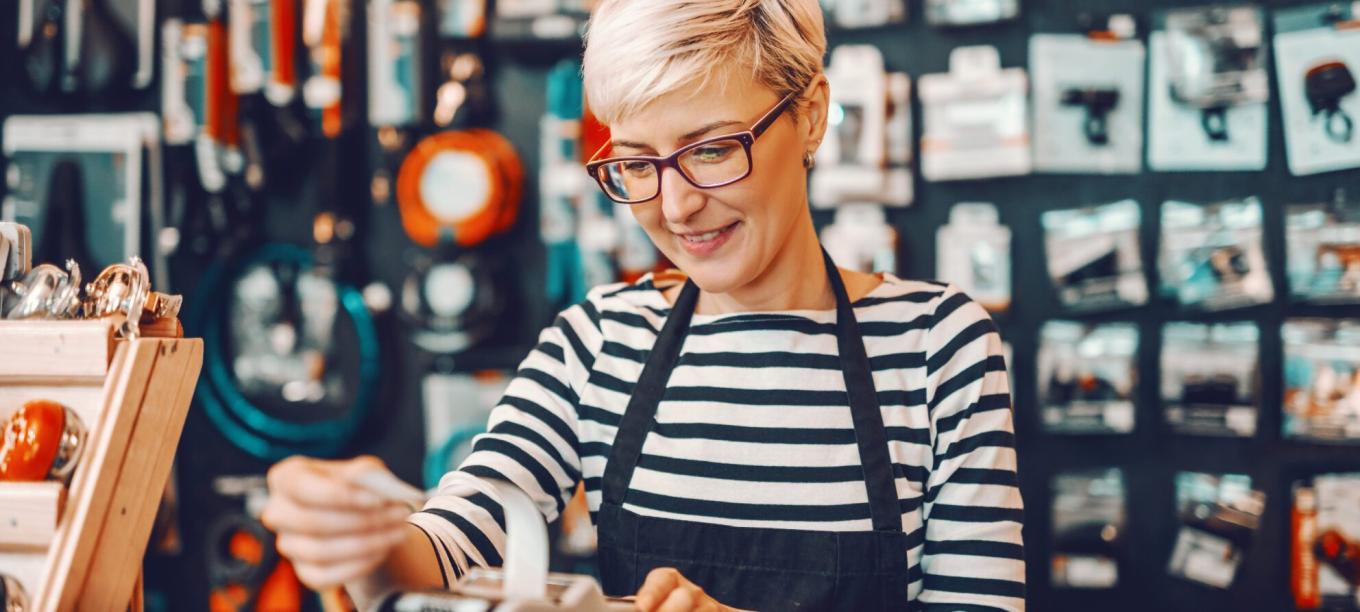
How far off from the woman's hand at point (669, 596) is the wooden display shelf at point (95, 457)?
0.62 metres

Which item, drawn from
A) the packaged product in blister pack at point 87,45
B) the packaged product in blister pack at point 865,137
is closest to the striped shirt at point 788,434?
the packaged product in blister pack at point 865,137

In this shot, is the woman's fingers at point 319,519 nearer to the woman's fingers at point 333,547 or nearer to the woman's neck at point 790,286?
the woman's fingers at point 333,547

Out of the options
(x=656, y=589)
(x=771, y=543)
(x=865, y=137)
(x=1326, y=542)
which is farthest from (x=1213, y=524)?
(x=656, y=589)

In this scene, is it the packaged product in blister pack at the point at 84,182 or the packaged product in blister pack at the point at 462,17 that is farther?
the packaged product in blister pack at the point at 84,182

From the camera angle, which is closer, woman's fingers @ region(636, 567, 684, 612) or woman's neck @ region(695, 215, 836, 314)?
woman's fingers @ region(636, 567, 684, 612)

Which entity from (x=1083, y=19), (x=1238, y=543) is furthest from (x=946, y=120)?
(x=1238, y=543)

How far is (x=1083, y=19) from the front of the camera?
271 centimetres

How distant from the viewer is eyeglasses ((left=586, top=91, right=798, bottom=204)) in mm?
1321

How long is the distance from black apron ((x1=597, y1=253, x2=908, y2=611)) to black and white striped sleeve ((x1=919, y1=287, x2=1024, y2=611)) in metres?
0.06

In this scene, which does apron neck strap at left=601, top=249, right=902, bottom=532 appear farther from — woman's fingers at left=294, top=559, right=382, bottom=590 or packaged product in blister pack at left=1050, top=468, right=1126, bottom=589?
packaged product in blister pack at left=1050, top=468, right=1126, bottom=589

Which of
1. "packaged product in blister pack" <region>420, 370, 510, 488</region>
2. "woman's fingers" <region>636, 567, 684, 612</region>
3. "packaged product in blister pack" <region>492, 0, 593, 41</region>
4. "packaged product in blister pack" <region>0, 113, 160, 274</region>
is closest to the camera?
"woman's fingers" <region>636, 567, 684, 612</region>

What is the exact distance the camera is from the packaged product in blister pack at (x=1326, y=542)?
97.9 inches

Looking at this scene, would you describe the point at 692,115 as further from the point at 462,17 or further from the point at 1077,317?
the point at 462,17

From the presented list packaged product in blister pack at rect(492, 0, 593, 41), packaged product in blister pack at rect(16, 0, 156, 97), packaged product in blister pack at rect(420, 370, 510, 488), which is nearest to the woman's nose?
packaged product in blister pack at rect(492, 0, 593, 41)
